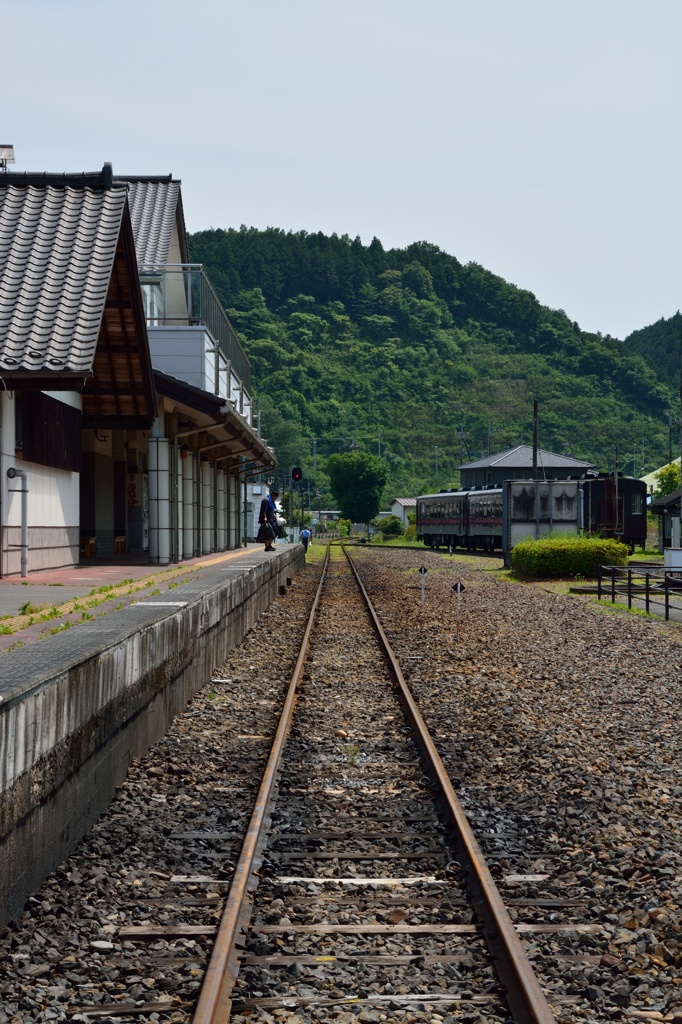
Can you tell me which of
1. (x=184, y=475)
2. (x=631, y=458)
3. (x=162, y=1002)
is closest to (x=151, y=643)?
(x=162, y=1002)

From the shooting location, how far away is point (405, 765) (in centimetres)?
841

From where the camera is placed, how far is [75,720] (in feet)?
19.6

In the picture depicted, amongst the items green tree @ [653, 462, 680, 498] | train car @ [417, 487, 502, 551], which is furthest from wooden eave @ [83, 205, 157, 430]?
green tree @ [653, 462, 680, 498]

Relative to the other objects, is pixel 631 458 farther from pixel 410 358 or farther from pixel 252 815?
pixel 252 815

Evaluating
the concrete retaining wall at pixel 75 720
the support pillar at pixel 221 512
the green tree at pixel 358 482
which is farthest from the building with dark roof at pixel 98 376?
the green tree at pixel 358 482

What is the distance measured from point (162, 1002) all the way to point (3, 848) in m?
1.03

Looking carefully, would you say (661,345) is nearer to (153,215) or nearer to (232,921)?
(153,215)

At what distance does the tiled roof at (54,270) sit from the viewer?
13.9m

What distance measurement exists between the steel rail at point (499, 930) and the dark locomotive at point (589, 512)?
37.1 meters

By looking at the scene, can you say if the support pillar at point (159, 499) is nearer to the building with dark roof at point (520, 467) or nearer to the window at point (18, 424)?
the window at point (18, 424)

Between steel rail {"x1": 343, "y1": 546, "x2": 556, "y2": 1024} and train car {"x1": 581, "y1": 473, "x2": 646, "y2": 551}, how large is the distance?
43.2 metres

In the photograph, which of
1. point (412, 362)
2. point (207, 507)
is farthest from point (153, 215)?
point (412, 362)

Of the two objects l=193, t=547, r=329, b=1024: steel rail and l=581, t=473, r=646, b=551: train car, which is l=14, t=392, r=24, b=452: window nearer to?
l=193, t=547, r=329, b=1024: steel rail

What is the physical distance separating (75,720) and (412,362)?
136 metres
